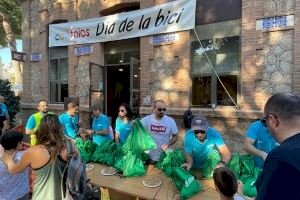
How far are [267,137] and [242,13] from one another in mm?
4492

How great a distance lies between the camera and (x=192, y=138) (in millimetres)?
4312

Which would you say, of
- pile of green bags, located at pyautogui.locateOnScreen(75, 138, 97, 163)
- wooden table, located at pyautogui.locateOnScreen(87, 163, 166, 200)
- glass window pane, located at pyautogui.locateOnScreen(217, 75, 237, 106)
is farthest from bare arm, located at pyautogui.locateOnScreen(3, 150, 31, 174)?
glass window pane, located at pyautogui.locateOnScreen(217, 75, 237, 106)

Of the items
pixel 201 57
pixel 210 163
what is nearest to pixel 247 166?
pixel 210 163

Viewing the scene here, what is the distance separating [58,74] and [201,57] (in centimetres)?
578

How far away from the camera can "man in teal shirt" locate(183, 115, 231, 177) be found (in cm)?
416

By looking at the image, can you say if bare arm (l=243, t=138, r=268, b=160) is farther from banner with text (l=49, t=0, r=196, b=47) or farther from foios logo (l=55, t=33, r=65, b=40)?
foios logo (l=55, t=33, r=65, b=40)

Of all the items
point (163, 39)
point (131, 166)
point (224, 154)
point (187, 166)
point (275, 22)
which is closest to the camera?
point (187, 166)

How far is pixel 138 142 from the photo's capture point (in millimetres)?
4668

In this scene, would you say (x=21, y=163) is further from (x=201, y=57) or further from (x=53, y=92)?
(x=53, y=92)

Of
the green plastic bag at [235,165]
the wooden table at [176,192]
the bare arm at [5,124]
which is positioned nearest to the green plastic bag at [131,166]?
the wooden table at [176,192]

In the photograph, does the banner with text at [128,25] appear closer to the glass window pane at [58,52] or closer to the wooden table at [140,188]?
the glass window pane at [58,52]

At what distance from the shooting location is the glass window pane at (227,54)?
814 centimetres

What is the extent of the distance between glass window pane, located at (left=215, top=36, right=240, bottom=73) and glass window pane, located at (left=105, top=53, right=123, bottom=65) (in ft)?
11.3

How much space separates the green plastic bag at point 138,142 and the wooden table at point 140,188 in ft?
1.17
